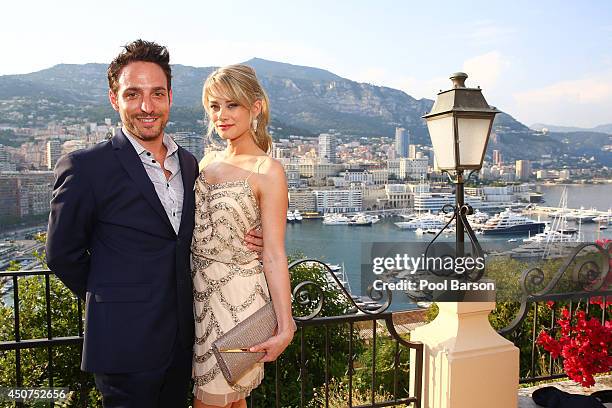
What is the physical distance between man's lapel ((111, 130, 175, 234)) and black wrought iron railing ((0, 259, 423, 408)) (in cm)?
67

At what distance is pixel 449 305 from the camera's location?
253 cm

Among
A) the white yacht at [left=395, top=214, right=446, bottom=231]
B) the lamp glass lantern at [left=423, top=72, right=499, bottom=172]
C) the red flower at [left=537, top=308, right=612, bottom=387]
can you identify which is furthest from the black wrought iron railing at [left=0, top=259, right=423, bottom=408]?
the white yacht at [left=395, top=214, right=446, bottom=231]

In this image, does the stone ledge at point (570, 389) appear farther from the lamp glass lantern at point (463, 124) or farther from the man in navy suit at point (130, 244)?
the man in navy suit at point (130, 244)

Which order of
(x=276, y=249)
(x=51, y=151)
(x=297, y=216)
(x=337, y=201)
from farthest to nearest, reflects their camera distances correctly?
(x=337, y=201)
(x=297, y=216)
(x=51, y=151)
(x=276, y=249)

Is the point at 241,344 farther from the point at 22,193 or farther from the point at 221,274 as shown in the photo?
the point at 22,193

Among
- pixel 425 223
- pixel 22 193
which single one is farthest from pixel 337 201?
pixel 22 193

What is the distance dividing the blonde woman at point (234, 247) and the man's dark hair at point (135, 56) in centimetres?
17

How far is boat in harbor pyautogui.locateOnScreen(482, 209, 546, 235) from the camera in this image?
33.0 m

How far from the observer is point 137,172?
1.50 m

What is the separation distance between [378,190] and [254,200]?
55653 mm

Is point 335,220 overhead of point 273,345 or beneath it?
beneath

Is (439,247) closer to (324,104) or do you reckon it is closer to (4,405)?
(4,405)

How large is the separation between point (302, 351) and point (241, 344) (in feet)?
3.42

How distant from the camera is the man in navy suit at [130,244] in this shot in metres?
1.44
